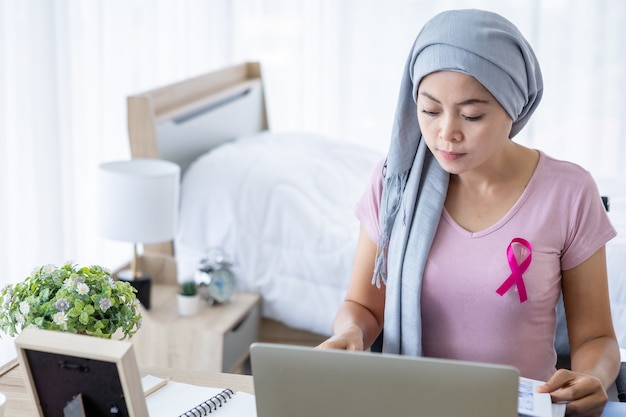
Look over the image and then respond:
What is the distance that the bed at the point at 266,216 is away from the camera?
8.69ft

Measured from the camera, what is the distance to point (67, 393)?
1163 mm

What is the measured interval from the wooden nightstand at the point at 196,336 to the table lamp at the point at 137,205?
26 centimetres

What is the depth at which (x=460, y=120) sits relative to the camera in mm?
1364

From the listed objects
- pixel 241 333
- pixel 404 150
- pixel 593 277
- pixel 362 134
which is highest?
pixel 404 150

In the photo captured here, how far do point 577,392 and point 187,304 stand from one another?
1509mm

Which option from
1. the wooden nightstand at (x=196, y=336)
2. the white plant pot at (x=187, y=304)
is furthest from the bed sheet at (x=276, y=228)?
the white plant pot at (x=187, y=304)

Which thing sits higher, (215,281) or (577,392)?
(577,392)

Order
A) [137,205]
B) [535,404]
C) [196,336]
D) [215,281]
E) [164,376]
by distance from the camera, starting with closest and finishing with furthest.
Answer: [535,404] < [164,376] < [137,205] < [196,336] < [215,281]

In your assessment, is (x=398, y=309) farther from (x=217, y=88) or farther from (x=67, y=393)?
(x=217, y=88)

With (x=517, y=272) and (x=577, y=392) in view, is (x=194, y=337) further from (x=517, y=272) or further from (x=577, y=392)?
(x=577, y=392)

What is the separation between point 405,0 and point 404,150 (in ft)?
9.18

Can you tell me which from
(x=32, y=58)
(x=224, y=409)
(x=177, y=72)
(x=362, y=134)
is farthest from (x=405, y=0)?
(x=224, y=409)

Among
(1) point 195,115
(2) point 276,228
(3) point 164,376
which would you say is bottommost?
(2) point 276,228

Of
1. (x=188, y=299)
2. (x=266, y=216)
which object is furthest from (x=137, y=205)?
(x=266, y=216)
